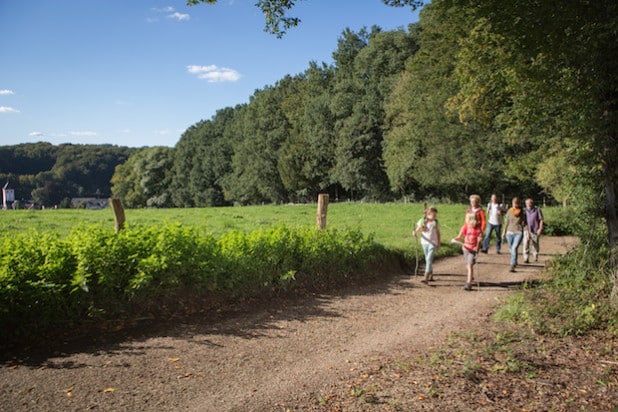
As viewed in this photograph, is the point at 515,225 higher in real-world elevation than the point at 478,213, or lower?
lower

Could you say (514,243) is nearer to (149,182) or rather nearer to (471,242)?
(471,242)

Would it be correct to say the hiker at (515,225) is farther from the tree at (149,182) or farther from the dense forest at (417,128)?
the tree at (149,182)

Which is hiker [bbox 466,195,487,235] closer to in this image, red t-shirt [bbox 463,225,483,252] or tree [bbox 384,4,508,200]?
red t-shirt [bbox 463,225,483,252]

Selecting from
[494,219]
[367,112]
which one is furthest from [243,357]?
[367,112]

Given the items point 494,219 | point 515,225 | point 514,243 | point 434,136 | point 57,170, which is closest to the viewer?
point 514,243

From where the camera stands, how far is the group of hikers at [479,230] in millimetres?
10242

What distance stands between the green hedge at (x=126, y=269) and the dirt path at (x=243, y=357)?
0.67 meters

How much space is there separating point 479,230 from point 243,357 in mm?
6683

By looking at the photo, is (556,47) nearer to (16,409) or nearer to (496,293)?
(496,293)

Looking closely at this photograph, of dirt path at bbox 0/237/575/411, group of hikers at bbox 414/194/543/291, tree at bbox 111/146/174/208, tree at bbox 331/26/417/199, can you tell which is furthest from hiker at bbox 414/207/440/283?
tree at bbox 111/146/174/208

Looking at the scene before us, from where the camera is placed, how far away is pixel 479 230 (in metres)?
10.2

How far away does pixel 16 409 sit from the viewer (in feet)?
15.1

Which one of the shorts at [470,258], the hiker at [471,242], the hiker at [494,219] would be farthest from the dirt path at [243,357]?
the hiker at [494,219]

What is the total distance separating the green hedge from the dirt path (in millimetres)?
674
